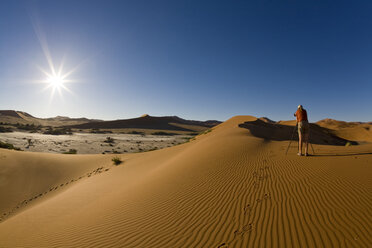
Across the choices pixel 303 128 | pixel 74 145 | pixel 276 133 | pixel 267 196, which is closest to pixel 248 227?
pixel 267 196

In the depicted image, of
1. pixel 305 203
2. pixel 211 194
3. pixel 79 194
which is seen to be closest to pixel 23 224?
pixel 79 194

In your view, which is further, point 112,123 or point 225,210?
point 112,123

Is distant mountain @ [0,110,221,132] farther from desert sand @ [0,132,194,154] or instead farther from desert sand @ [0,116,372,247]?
desert sand @ [0,116,372,247]

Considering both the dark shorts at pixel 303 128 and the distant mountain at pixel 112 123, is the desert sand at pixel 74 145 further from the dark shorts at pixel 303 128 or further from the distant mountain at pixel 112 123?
the distant mountain at pixel 112 123

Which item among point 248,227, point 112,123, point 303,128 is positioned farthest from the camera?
point 112,123

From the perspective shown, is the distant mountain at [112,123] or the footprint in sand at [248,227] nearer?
the footprint in sand at [248,227]

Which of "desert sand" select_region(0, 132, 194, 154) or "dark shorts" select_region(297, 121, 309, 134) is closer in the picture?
"dark shorts" select_region(297, 121, 309, 134)

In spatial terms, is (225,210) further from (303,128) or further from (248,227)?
(303,128)

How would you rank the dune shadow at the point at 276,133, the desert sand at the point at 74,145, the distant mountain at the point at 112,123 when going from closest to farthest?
the dune shadow at the point at 276,133, the desert sand at the point at 74,145, the distant mountain at the point at 112,123

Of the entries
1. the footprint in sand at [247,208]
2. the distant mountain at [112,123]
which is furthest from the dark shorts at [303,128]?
the distant mountain at [112,123]

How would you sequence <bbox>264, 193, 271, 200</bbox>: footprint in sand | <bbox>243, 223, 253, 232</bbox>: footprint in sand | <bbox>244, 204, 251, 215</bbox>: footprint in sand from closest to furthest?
<bbox>243, 223, 253, 232</bbox>: footprint in sand, <bbox>244, 204, 251, 215</bbox>: footprint in sand, <bbox>264, 193, 271, 200</bbox>: footprint in sand

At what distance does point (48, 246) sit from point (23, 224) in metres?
2.34

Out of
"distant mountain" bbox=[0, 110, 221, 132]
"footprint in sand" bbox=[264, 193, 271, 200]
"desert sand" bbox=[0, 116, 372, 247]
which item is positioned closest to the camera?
"desert sand" bbox=[0, 116, 372, 247]

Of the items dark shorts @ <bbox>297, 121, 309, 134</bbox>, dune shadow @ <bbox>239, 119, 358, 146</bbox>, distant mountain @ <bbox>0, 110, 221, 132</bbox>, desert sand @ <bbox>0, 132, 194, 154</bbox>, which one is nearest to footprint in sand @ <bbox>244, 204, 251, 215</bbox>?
dark shorts @ <bbox>297, 121, 309, 134</bbox>
